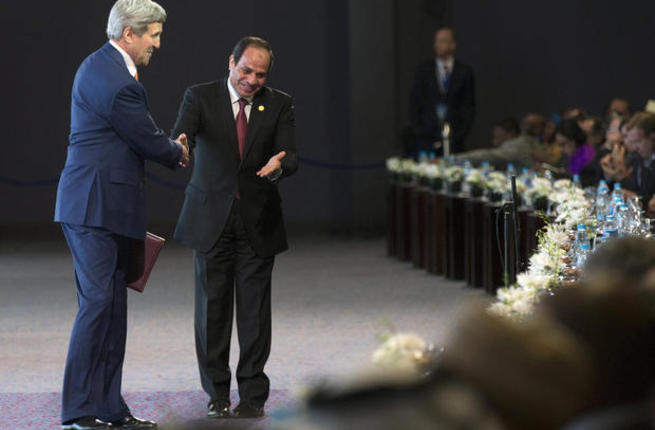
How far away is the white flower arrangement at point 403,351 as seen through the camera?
2525 millimetres

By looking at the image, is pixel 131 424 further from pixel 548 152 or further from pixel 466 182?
pixel 548 152

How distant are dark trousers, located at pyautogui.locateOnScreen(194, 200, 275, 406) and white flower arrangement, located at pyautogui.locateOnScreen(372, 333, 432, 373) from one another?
2696 millimetres

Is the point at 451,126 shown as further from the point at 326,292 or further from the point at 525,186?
the point at 525,186

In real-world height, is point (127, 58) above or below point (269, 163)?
above

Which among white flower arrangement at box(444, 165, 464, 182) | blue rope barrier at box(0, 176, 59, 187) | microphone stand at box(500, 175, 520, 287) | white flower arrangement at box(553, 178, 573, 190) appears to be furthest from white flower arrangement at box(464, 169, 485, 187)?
blue rope barrier at box(0, 176, 59, 187)

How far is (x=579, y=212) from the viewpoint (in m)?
5.71

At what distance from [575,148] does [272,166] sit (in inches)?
188

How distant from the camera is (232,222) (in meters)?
5.26

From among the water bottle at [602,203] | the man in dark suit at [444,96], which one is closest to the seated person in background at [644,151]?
the water bottle at [602,203]

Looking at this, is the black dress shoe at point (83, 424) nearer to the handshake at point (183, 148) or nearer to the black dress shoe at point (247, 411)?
the black dress shoe at point (247, 411)

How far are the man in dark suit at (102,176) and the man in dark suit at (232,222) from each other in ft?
1.15

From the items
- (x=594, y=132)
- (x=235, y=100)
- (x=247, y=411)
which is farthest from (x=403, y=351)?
(x=594, y=132)

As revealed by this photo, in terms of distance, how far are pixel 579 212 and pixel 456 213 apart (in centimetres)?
375

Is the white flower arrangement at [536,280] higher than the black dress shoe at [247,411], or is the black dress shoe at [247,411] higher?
the white flower arrangement at [536,280]
